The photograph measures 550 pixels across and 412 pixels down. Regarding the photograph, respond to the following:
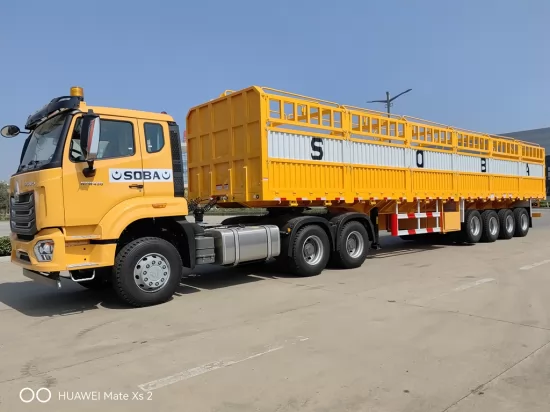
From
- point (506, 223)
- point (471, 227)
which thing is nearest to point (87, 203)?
point (471, 227)

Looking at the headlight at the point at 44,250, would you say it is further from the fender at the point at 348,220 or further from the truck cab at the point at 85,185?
the fender at the point at 348,220

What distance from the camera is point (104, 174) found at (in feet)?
21.4

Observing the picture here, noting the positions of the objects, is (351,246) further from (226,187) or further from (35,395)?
(35,395)

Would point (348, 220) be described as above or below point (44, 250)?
above

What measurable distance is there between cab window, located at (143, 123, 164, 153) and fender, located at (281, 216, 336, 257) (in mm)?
2974

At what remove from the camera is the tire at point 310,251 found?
29.1 feet

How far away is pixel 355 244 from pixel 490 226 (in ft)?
23.2

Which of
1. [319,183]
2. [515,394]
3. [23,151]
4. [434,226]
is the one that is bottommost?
[515,394]

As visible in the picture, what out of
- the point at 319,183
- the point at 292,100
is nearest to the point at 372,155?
the point at 319,183

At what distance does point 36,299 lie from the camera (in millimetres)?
7574

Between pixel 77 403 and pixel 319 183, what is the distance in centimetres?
654

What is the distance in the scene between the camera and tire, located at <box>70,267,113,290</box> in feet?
22.7

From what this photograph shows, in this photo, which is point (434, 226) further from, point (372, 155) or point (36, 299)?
point (36, 299)

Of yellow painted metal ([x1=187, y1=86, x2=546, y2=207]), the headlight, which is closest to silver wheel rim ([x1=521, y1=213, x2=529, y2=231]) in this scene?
yellow painted metal ([x1=187, y1=86, x2=546, y2=207])
